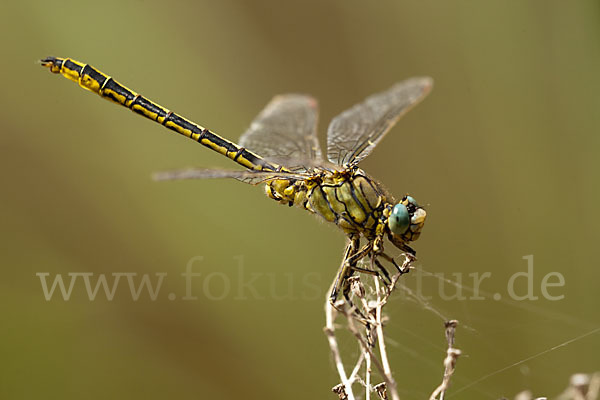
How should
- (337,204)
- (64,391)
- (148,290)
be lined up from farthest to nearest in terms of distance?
(148,290) < (64,391) < (337,204)

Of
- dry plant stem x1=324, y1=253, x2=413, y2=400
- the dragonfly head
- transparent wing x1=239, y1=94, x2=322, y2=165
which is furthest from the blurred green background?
dry plant stem x1=324, y1=253, x2=413, y2=400

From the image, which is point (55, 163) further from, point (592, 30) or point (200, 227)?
point (592, 30)

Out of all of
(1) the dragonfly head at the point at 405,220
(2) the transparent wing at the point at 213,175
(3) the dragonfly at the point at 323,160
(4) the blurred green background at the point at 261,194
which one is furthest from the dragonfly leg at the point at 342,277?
(4) the blurred green background at the point at 261,194

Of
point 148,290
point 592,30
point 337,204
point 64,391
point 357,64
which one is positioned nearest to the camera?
point 337,204

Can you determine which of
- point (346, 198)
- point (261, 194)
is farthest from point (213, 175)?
point (261, 194)

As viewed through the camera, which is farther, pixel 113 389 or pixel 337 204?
pixel 113 389

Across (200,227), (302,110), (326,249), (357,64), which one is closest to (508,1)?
(357,64)

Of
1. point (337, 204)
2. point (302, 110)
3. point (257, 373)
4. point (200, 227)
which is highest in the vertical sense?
point (302, 110)

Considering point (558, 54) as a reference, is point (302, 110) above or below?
below
